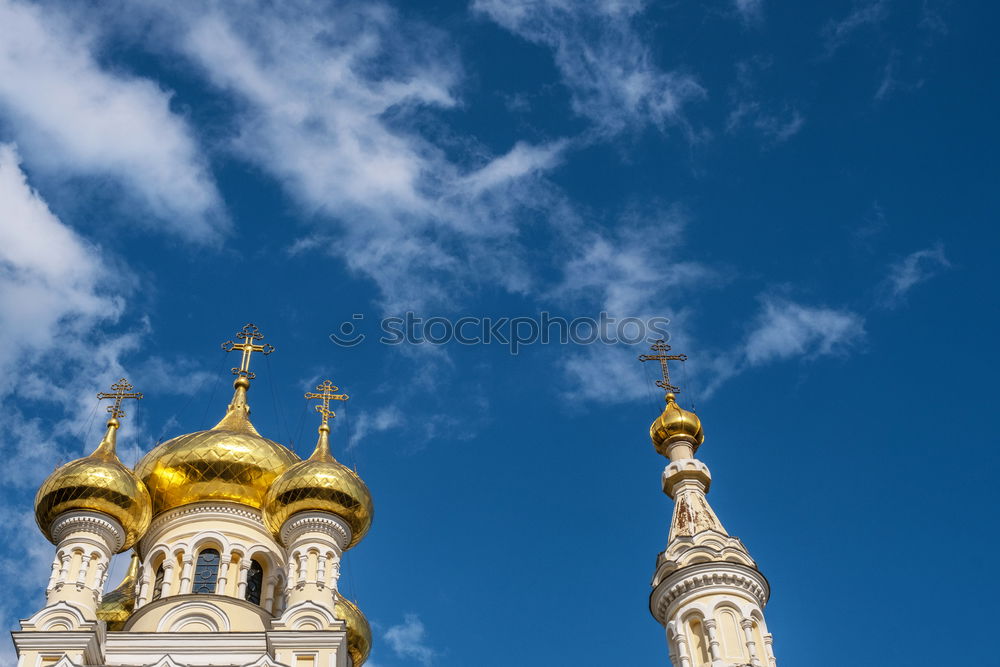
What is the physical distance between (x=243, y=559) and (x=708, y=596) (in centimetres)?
739

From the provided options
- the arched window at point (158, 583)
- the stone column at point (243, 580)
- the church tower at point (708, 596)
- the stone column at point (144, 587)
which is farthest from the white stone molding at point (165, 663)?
the church tower at point (708, 596)

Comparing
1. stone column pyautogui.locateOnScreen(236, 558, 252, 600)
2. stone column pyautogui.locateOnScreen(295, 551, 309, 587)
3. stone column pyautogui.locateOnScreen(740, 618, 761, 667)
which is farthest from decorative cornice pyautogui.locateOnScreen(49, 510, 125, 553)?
stone column pyautogui.locateOnScreen(740, 618, 761, 667)

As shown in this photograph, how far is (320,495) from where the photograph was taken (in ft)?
70.2

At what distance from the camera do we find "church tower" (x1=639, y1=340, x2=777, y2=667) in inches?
718

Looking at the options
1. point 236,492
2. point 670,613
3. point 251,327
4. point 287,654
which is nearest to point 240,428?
point 236,492

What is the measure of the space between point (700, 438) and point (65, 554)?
30.7 feet

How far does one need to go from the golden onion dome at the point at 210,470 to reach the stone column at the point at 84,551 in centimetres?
168

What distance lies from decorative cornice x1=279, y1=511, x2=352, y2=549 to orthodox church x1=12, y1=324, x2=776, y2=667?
0.02 metres

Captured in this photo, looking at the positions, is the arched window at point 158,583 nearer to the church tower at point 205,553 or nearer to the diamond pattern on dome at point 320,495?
the church tower at point 205,553

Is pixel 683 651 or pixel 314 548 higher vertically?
pixel 314 548

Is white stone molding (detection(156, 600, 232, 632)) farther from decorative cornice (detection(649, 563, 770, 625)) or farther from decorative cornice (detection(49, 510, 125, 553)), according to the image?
decorative cornice (detection(649, 563, 770, 625))

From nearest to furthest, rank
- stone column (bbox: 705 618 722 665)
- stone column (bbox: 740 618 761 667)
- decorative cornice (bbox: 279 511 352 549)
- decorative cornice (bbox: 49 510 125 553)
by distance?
stone column (bbox: 740 618 761 667), stone column (bbox: 705 618 722 665), decorative cornice (bbox: 49 510 125 553), decorative cornice (bbox: 279 511 352 549)

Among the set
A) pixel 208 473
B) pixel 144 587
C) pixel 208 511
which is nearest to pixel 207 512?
pixel 208 511

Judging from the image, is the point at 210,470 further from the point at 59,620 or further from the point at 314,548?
the point at 59,620
